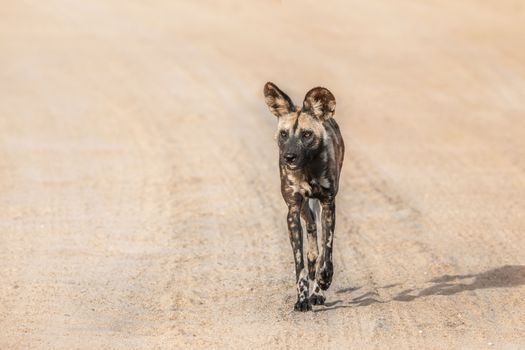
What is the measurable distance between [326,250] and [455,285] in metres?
1.16

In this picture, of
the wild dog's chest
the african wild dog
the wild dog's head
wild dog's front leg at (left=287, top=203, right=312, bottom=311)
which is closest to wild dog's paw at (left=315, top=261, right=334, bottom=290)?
the african wild dog

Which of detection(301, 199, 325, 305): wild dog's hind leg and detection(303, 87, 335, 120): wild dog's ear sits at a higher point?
detection(303, 87, 335, 120): wild dog's ear

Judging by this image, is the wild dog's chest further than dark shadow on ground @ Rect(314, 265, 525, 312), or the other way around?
dark shadow on ground @ Rect(314, 265, 525, 312)

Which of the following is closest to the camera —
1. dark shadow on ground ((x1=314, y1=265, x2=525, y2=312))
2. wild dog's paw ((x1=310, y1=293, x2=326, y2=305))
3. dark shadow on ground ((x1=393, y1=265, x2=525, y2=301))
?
wild dog's paw ((x1=310, y1=293, x2=326, y2=305))

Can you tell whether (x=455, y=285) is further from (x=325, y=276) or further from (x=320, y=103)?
(x=320, y=103)

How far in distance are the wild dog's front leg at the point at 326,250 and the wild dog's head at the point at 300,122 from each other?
0.42 metres

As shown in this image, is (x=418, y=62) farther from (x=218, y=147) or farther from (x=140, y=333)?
(x=140, y=333)

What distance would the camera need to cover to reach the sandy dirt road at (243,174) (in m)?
8.28

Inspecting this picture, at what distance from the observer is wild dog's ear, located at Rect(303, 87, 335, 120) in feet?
27.0

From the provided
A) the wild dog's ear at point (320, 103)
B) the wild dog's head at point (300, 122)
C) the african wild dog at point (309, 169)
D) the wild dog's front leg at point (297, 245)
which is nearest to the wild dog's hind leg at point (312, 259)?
the african wild dog at point (309, 169)

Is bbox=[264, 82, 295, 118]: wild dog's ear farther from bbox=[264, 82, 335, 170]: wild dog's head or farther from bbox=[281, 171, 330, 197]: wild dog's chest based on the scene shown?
bbox=[281, 171, 330, 197]: wild dog's chest

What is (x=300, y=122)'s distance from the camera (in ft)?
27.3

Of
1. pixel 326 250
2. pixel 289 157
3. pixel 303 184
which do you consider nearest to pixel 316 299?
pixel 326 250

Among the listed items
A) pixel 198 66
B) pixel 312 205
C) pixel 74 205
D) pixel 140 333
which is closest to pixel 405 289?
pixel 312 205
